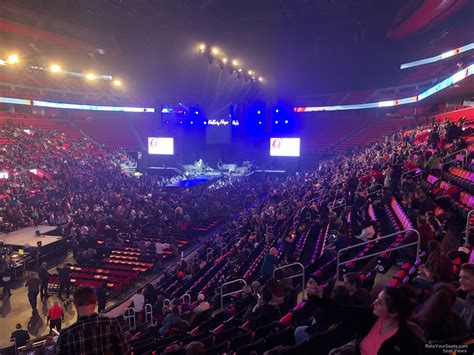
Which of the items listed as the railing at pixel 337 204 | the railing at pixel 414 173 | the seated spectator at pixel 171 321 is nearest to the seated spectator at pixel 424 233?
the seated spectator at pixel 171 321

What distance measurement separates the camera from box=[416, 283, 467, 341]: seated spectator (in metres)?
2.69

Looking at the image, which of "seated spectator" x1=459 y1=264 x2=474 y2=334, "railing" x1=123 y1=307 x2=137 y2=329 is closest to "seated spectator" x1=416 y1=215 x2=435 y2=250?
"seated spectator" x1=459 y1=264 x2=474 y2=334

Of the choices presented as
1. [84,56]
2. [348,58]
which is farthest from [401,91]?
[84,56]

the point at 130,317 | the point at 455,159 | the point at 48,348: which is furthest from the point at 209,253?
the point at 455,159

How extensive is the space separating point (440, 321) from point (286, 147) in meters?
29.9

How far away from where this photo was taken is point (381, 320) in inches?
99.2

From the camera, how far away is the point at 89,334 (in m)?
2.87

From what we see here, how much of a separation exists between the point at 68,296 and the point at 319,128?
3203 centimetres

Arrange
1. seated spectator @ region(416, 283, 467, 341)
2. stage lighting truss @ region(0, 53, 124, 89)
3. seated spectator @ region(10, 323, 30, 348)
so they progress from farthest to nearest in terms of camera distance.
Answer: stage lighting truss @ region(0, 53, 124, 89), seated spectator @ region(10, 323, 30, 348), seated spectator @ region(416, 283, 467, 341)

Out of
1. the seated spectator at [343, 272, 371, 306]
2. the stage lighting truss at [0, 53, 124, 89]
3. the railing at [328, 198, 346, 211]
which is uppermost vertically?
the stage lighting truss at [0, 53, 124, 89]

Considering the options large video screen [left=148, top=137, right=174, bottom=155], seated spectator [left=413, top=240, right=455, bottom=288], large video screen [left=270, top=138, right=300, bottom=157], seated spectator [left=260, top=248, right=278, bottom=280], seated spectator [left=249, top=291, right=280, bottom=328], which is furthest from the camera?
large video screen [left=148, top=137, right=174, bottom=155]

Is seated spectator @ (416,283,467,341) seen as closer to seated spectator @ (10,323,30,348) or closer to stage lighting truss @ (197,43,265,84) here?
seated spectator @ (10,323,30,348)

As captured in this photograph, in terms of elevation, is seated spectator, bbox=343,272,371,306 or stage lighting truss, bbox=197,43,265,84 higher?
stage lighting truss, bbox=197,43,265,84

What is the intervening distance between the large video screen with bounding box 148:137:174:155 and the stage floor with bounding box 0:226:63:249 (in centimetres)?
1911
